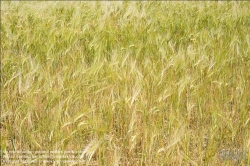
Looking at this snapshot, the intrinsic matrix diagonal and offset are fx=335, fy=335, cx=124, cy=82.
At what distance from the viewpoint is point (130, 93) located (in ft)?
5.67

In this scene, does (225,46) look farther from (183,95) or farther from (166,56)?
(183,95)

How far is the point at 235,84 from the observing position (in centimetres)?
203

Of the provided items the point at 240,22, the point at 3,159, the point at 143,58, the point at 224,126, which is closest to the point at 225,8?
the point at 240,22

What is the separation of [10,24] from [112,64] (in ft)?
5.18

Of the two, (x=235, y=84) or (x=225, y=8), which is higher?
(x=225, y=8)

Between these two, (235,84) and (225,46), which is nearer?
(235,84)

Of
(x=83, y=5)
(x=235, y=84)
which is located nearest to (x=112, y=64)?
(x=235, y=84)

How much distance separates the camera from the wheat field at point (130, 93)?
1.46 metres

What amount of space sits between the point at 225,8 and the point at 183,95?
2.35 meters

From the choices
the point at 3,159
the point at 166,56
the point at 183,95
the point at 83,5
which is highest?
the point at 83,5

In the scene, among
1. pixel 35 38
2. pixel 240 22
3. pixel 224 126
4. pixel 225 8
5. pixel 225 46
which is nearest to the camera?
pixel 224 126

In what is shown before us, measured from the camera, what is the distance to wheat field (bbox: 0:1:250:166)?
146 centimetres

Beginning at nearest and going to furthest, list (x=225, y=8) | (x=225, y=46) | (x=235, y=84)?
(x=235, y=84) → (x=225, y=46) → (x=225, y=8)

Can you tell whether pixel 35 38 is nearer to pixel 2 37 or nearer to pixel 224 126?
pixel 2 37
